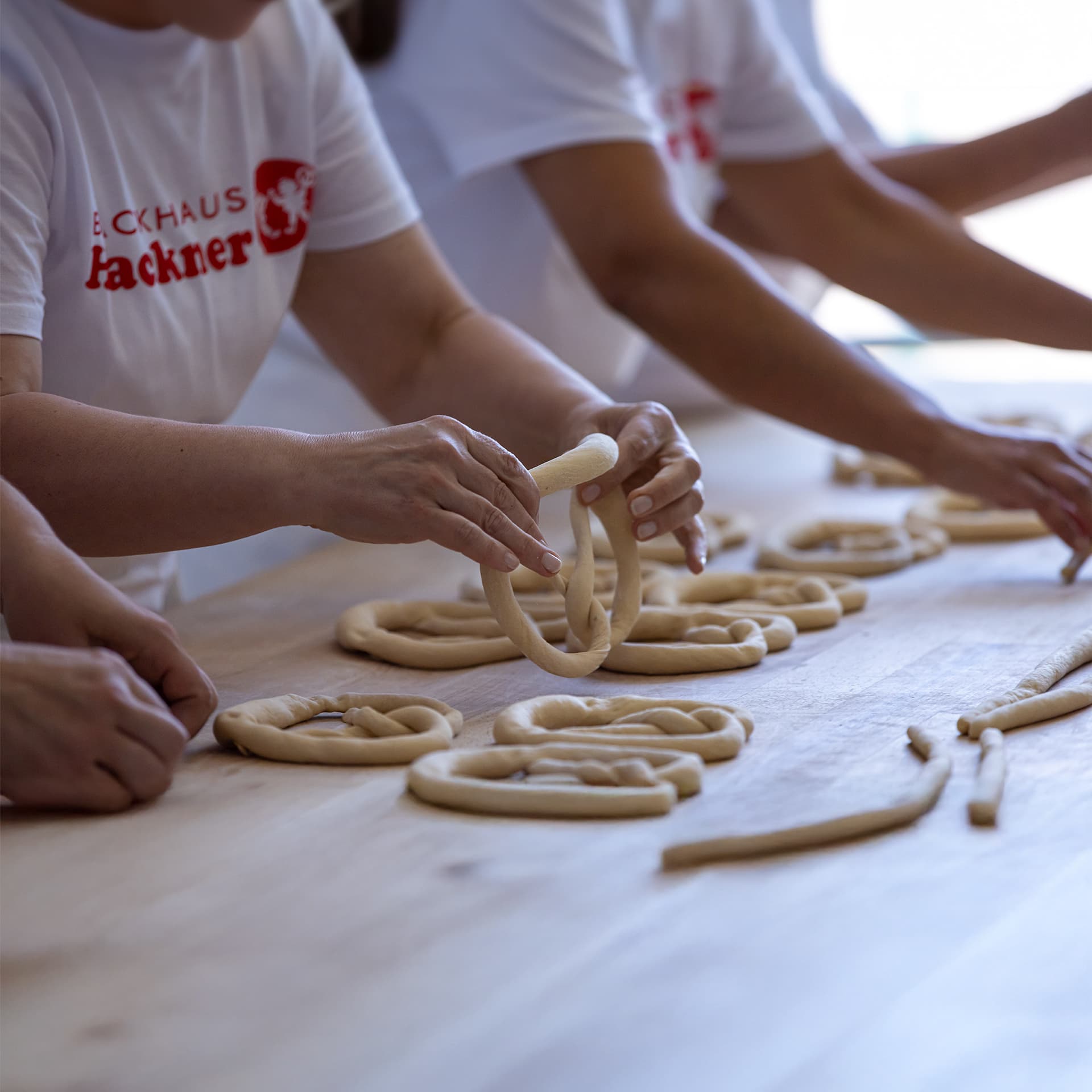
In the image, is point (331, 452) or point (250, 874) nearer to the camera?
point (250, 874)

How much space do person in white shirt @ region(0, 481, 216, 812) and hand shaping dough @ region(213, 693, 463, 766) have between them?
0.11 meters

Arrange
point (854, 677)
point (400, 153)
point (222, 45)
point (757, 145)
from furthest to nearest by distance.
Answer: point (757, 145) < point (400, 153) < point (222, 45) < point (854, 677)

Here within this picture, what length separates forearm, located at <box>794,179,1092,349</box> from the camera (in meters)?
2.18

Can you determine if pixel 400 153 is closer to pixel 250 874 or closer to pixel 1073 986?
pixel 250 874

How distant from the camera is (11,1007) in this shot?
0.85m

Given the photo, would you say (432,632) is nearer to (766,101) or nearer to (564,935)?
(564,935)

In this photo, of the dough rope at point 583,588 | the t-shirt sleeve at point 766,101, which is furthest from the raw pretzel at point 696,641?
the t-shirt sleeve at point 766,101

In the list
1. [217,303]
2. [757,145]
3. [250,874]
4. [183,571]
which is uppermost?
[757,145]

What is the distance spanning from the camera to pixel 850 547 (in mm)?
2098

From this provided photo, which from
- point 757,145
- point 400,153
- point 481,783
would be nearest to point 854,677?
point 481,783

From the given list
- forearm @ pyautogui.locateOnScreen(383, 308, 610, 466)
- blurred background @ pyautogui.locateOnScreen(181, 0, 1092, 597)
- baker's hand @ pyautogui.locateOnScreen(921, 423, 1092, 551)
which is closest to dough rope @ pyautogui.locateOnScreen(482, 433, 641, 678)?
forearm @ pyautogui.locateOnScreen(383, 308, 610, 466)

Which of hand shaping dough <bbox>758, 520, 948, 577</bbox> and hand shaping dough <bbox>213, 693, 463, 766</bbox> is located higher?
hand shaping dough <bbox>213, 693, 463, 766</bbox>

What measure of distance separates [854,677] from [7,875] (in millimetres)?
881

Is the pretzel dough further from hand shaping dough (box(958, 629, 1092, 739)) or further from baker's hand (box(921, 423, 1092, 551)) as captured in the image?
hand shaping dough (box(958, 629, 1092, 739))
